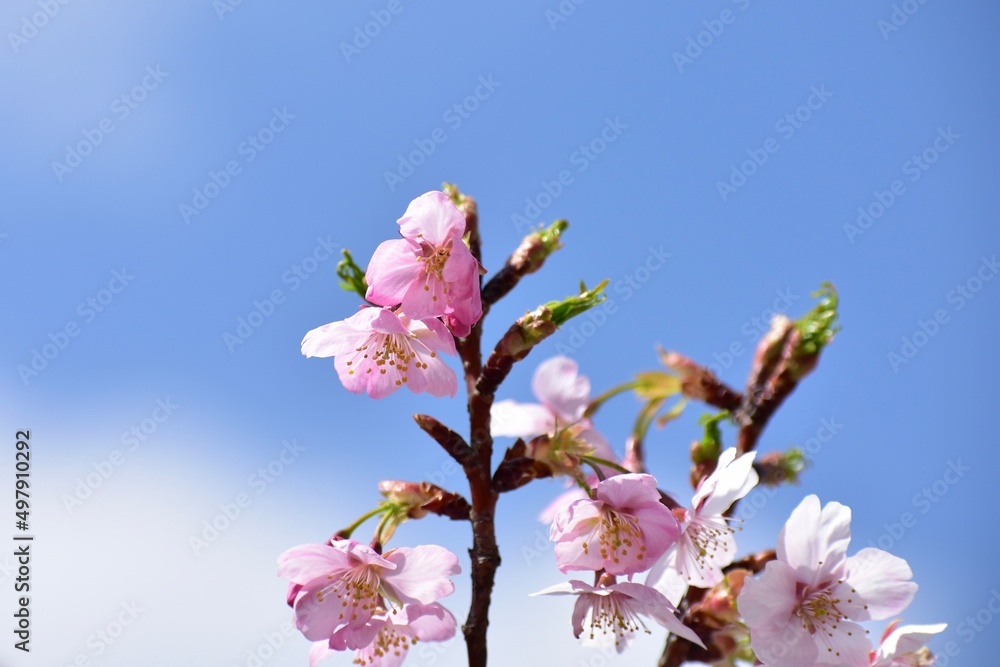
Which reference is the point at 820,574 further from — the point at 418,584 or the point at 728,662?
the point at 418,584

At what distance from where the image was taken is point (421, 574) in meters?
1.74

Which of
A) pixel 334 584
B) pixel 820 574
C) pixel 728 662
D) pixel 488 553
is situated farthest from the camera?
pixel 728 662

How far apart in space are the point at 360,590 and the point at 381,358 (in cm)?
51

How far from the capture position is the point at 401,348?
1856 mm

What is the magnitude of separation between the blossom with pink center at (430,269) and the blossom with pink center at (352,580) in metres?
0.51

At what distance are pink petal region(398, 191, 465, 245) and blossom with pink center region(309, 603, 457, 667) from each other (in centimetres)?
80

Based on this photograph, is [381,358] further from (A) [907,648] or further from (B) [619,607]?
(A) [907,648]

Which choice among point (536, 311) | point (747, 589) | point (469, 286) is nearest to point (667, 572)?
point (747, 589)

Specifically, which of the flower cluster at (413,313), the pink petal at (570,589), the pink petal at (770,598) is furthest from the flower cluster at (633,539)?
the flower cluster at (413,313)

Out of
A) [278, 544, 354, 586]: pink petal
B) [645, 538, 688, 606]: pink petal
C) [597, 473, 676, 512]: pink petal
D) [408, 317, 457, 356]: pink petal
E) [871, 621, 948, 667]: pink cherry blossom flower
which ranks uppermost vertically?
[408, 317, 457, 356]: pink petal

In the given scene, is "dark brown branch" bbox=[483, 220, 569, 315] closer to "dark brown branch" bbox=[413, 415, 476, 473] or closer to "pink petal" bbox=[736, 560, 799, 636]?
"dark brown branch" bbox=[413, 415, 476, 473]

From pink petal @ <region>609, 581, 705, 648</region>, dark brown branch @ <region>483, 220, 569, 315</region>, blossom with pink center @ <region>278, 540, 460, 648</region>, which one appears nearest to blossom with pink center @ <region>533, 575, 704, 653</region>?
pink petal @ <region>609, 581, 705, 648</region>

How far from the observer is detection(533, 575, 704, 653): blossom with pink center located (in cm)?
167

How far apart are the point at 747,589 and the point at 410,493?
777mm
